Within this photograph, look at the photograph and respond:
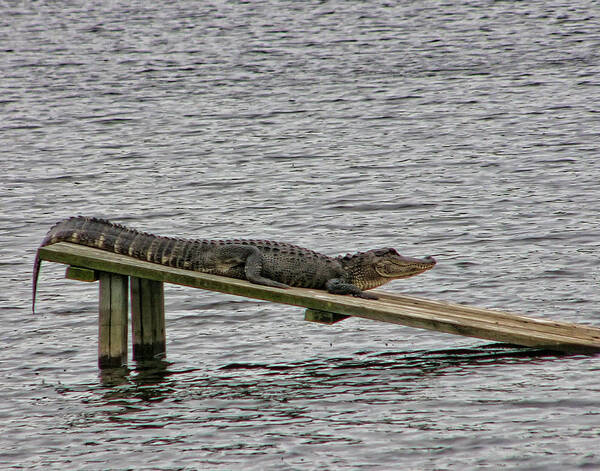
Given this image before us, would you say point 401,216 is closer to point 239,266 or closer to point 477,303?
point 477,303

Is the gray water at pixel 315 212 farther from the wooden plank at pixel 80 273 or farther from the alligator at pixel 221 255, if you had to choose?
the wooden plank at pixel 80 273

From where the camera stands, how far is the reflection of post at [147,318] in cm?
1247

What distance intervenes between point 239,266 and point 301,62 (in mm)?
26431

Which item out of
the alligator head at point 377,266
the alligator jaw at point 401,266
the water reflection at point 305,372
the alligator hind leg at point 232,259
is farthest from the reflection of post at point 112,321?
the alligator jaw at point 401,266

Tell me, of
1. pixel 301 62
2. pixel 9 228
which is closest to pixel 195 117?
pixel 301 62

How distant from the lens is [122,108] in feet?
105

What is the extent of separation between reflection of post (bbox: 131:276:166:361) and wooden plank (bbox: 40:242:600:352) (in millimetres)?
356

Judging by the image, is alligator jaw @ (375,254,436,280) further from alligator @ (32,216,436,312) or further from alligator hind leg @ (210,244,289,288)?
alligator hind leg @ (210,244,289,288)

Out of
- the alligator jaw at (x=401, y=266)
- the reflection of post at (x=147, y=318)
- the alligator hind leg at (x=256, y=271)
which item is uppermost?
the alligator hind leg at (x=256, y=271)

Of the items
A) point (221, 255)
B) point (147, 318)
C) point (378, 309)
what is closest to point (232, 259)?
point (221, 255)

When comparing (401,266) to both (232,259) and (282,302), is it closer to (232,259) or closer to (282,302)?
(282,302)

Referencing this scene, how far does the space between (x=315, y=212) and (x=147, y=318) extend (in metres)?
8.02

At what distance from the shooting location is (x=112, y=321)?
40.1 ft

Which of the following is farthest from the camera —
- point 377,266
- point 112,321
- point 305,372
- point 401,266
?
point 401,266
